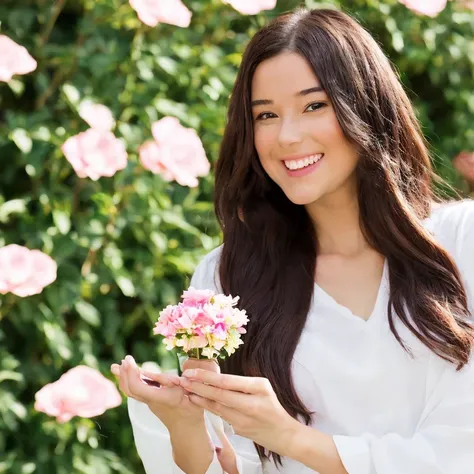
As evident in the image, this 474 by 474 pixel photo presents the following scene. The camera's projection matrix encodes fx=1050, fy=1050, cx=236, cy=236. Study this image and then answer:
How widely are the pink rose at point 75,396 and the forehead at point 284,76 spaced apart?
1.01 m

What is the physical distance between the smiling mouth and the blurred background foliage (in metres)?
0.94

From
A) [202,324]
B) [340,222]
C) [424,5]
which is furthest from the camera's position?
[424,5]

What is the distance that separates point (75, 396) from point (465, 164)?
1814 millimetres

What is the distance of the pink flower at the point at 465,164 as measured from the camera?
3.83m

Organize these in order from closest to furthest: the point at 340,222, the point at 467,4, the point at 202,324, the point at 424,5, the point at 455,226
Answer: the point at 202,324
the point at 455,226
the point at 340,222
the point at 424,5
the point at 467,4

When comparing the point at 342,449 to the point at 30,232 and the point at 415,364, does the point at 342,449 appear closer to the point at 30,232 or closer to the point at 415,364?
the point at 415,364

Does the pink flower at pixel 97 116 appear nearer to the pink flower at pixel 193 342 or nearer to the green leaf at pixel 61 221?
the green leaf at pixel 61 221

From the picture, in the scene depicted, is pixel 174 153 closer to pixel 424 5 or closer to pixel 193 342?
pixel 424 5

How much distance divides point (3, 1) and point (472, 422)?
1.85m

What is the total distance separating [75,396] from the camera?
2717 mm

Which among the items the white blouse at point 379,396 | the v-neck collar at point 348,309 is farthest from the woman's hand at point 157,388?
the v-neck collar at point 348,309

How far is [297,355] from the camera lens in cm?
212

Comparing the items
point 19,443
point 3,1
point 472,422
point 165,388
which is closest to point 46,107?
point 3,1

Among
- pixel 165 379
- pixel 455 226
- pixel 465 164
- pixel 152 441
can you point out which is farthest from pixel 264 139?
pixel 465 164
